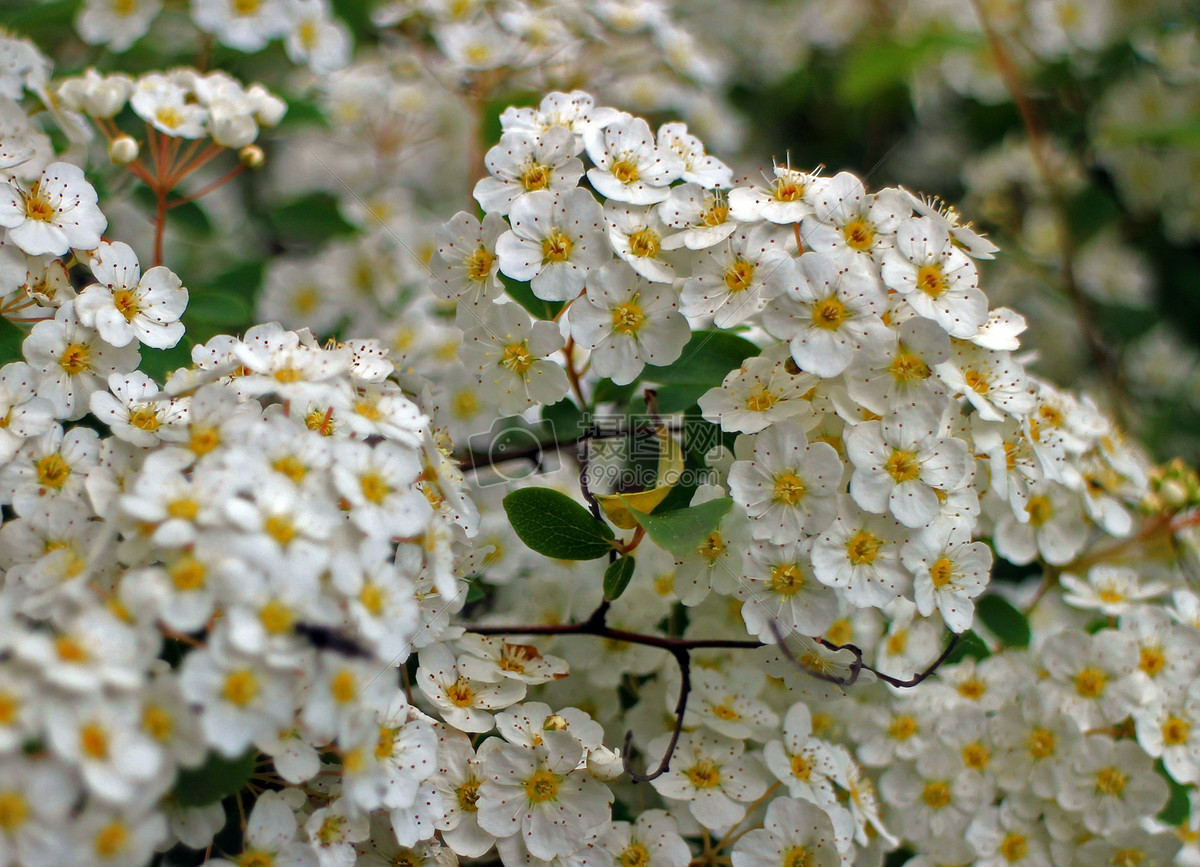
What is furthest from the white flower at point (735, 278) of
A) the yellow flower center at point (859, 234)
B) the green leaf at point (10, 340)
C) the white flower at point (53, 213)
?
the green leaf at point (10, 340)

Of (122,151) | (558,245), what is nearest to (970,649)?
(558,245)

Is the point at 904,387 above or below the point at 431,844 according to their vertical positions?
above

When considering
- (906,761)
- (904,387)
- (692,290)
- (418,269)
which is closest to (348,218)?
(418,269)

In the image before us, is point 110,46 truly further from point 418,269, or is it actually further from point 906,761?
point 906,761

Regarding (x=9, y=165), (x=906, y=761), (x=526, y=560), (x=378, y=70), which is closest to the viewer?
(x=9, y=165)

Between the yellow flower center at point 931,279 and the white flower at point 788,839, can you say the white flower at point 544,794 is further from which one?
the yellow flower center at point 931,279

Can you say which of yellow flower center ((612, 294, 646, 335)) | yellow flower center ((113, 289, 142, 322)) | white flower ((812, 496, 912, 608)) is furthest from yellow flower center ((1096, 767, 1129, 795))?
yellow flower center ((113, 289, 142, 322))

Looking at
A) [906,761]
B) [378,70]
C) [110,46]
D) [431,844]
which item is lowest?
[906,761]
